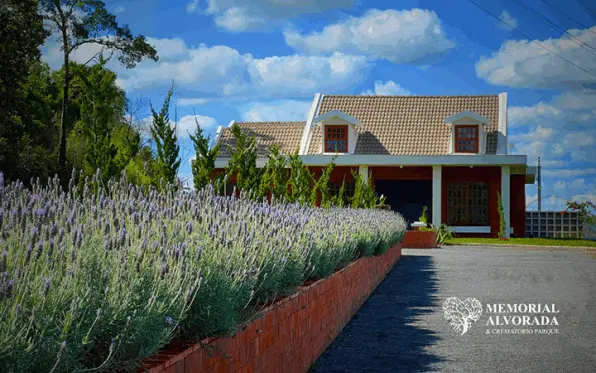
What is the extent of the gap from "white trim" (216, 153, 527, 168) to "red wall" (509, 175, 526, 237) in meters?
3.89

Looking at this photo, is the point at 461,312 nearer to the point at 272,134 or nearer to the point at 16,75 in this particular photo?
the point at 16,75

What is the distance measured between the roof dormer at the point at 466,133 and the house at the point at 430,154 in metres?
0.04

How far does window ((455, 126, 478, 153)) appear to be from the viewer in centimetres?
3219

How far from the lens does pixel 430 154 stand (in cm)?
3192

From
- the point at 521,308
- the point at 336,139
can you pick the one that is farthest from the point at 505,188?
the point at 521,308

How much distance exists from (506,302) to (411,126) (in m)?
23.5

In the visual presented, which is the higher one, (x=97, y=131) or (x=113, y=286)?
(x=97, y=131)

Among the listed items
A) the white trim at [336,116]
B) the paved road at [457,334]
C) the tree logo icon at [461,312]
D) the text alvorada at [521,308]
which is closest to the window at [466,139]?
the white trim at [336,116]

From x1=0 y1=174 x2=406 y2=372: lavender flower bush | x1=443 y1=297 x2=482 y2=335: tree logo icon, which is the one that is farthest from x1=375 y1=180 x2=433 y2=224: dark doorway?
x1=0 y1=174 x2=406 y2=372: lavender flower bush

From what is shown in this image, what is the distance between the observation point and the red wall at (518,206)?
34375 millimetres

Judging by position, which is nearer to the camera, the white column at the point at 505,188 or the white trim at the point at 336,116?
the white column at the point at 505,188

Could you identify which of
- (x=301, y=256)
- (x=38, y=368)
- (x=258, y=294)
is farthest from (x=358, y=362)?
(x=38, y=368)

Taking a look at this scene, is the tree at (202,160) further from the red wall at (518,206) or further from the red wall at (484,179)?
the red wall at (518,206)

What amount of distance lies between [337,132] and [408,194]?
16.6 ft
